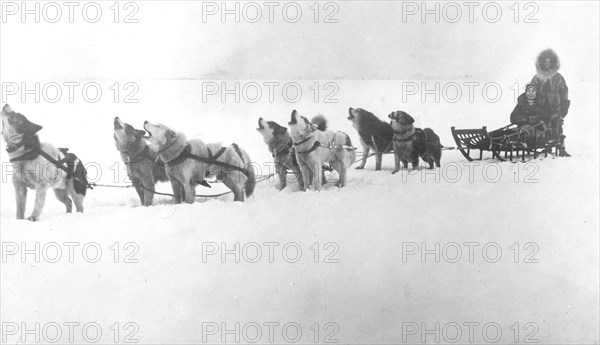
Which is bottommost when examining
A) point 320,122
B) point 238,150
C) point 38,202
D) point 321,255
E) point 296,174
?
point 321,255

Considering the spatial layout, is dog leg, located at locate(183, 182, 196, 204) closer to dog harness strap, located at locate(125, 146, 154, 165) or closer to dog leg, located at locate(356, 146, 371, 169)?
dog harness strap, located at locate(125, 146, 154, 165)

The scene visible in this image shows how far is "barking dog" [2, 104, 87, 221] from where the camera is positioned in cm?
210

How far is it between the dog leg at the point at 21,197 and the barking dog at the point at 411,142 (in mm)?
1511

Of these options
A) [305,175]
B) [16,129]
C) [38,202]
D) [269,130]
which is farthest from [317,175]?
[16,129]

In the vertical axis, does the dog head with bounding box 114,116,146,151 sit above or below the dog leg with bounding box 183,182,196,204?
above

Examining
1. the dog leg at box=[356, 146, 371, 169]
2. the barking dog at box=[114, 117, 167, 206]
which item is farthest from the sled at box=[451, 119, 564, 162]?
the barking dog at box=[114, 117, 167, 206]

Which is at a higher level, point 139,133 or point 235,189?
point 139,133

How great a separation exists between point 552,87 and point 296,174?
1131 mm

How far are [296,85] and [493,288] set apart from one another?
1.16 meters

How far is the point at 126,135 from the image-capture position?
2105 millimetres

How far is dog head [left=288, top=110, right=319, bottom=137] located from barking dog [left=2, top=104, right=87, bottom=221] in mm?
928

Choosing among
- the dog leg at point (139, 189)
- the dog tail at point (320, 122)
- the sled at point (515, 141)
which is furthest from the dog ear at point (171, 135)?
the sled at point (515, 141)

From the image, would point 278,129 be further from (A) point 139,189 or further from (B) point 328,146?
(A) point 139,189

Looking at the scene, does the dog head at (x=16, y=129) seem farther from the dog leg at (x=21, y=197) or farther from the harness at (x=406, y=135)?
the harness at (x=406, y=135)
